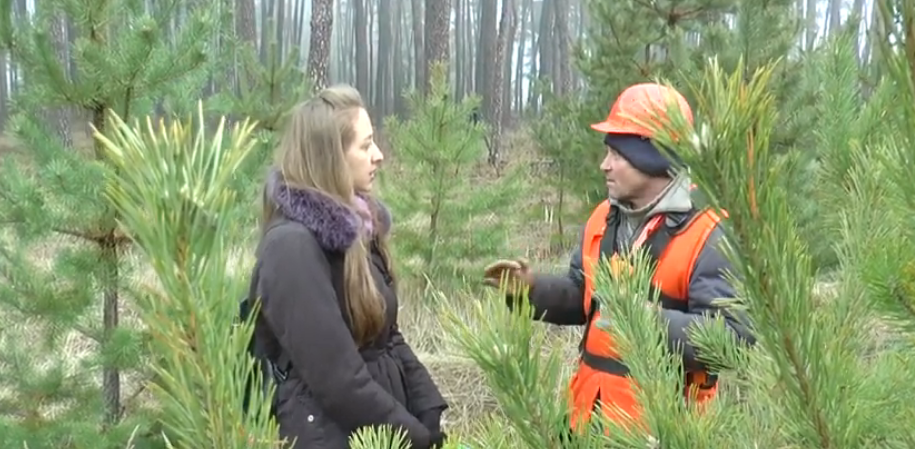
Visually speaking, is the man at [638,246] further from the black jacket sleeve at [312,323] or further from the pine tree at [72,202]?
the pine tree at [72,202]

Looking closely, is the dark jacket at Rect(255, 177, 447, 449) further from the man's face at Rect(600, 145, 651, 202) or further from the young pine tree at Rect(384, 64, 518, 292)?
the young pine tree at Rect(384, 64, 518, 292)

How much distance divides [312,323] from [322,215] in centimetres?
24

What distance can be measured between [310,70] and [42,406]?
7.18 meters

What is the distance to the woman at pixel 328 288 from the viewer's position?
6.28 feet

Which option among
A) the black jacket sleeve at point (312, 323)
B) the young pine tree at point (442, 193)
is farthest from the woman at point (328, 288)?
the young pine tree at point (442, 193)

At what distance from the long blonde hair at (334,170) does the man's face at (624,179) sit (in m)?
0.59

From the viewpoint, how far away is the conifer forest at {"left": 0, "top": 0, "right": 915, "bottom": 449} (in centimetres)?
62

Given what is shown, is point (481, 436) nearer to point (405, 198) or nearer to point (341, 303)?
point (341, 303)

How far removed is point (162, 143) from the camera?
54 centimetres

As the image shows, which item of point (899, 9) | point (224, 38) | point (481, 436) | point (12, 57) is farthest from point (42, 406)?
point (899, 9)

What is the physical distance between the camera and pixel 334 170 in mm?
2082

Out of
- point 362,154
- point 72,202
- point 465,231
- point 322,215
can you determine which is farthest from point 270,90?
point 322,215

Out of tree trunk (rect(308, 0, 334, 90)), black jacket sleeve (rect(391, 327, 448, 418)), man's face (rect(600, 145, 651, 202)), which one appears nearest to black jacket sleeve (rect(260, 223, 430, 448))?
black jacket sleeve (rect(391, 327, 448, 418))

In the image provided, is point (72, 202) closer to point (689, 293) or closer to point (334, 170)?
point (334, 170)
